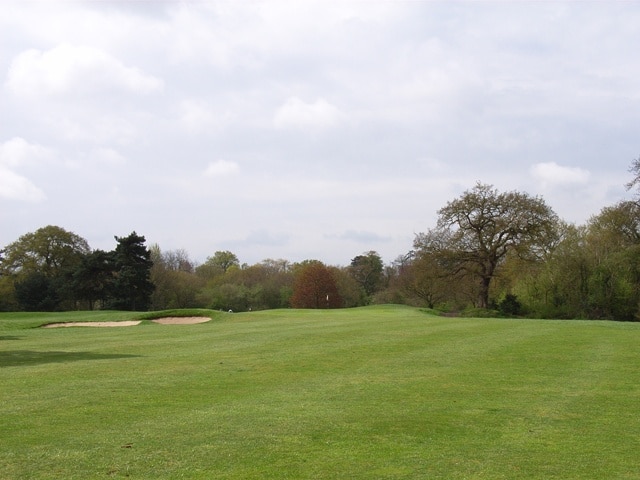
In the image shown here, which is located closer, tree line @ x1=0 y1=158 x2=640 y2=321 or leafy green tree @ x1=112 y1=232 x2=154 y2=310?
tree line @ x1=0 y1=158 x2=640 y2=321

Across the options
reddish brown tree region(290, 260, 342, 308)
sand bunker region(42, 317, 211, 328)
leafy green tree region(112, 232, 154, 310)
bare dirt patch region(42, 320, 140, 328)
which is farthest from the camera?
reddish brown tree region(290, 260, 342, 308)

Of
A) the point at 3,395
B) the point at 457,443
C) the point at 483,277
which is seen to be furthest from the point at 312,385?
the point at 483,277

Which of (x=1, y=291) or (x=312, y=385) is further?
(x=1, y=291)

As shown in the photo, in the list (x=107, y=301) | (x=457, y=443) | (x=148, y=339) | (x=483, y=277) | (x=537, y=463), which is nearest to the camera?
(x=537, y=463)

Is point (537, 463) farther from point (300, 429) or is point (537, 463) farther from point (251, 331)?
point (251, 331)

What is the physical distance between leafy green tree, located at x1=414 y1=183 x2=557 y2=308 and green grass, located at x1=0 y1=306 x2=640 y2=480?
37546mm

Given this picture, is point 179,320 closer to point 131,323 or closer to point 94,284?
point 131,323

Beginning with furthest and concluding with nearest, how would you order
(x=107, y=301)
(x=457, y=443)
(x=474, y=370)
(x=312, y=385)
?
(x=107, y=301), (x=474, y=370), (x=312, y=385), (x=457, y=443)

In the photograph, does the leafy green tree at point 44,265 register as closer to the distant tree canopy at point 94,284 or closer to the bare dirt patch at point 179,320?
the distant tree canopy at point 94,284

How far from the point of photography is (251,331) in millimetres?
27297

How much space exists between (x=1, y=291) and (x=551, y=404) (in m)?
75.0

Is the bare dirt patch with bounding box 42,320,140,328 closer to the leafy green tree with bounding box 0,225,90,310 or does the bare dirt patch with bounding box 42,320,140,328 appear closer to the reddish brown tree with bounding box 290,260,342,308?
the leafy green tree with bounding box 0,225,90,310

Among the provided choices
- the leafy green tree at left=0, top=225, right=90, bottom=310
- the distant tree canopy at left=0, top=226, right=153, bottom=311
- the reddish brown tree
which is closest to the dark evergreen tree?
the distant tree canopy at left=0, top=226, right=153, bottom=311

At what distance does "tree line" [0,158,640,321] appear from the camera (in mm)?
56719
